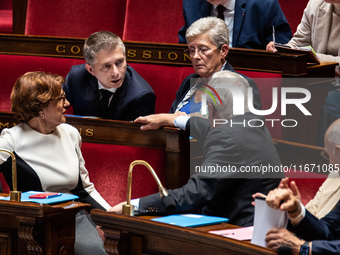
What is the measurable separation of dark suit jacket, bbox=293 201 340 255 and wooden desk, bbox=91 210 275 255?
93mm

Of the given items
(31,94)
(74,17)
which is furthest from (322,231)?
(74,17)

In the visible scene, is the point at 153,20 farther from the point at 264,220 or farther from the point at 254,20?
the point at 264,220

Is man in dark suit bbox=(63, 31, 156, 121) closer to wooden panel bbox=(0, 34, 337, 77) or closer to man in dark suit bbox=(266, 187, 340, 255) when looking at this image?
wooden panel bbox=(0, 34, 337, 77)

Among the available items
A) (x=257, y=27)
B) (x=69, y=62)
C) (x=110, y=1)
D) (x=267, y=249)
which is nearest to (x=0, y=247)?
(x=267, y=249)

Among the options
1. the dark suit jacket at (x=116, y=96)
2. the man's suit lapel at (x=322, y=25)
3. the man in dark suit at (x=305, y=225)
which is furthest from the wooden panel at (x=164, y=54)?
the man in dark suit at (x=305, y=225)

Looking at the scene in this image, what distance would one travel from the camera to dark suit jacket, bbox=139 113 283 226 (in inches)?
53.4

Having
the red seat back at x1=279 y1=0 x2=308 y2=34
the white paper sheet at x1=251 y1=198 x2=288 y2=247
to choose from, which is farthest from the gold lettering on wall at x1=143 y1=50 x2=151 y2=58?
the white paper sheet at x1=251 y1=198 x2=288 y2=247

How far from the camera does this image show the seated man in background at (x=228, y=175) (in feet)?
4.45

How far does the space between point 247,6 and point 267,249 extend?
4.20ft

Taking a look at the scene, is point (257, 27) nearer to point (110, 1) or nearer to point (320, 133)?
point (320, 133)

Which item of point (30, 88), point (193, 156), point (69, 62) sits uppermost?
point (69, 62)

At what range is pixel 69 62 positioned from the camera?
7.85 ft

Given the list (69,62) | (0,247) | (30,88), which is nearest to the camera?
(0,247)

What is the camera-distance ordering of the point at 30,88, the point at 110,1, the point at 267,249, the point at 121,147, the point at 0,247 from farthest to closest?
the point at 110,1 → the point at 121,147 → the point at 30,88 → the point at 0,247 → the point at 267,249
